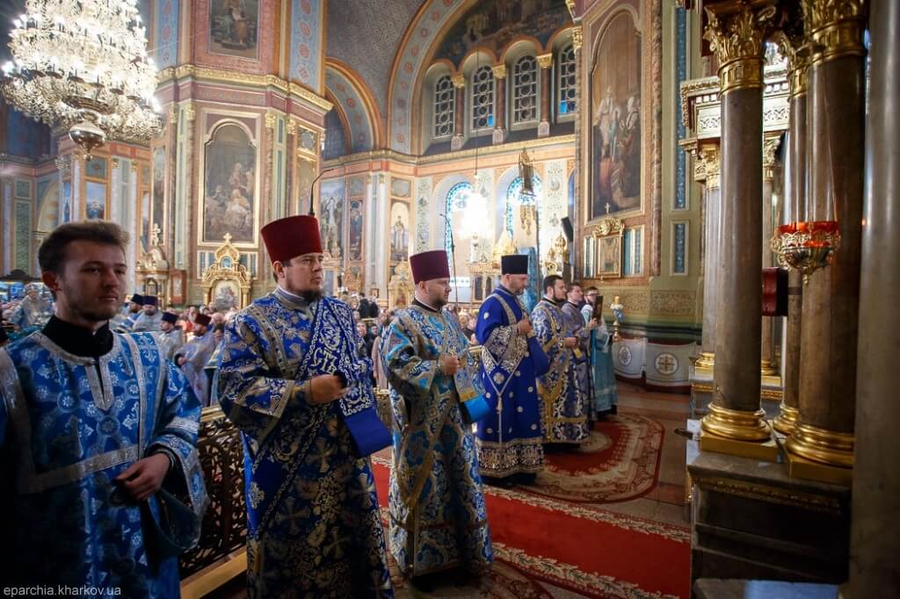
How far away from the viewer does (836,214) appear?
82.8 inches

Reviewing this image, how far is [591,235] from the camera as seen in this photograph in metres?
12.2

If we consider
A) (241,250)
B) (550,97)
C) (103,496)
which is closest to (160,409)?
(103,496)

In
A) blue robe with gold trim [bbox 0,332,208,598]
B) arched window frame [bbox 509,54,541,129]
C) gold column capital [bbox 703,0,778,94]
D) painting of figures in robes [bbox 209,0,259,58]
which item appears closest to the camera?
blue robe with gold trim [bbox 0,332,208,598]

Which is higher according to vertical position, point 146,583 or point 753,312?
point 753,312

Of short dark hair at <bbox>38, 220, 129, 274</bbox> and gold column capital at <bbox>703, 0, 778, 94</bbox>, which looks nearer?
short dark hair at <bbox>38, 220, 129, 274</bbox>

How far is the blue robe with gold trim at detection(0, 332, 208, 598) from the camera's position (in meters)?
1.36

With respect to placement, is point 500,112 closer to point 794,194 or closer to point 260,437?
point 794,194

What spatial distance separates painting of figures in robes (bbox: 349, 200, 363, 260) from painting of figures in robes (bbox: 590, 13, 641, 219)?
41.1 ft

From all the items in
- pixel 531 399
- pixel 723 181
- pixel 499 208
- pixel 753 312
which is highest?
pixel 499 208

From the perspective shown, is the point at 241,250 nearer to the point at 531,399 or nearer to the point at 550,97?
the point at 531,399

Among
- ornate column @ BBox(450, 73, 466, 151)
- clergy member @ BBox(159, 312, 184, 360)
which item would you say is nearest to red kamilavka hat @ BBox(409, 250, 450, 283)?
clergy member @ BBox(159, 312, 184, 360)

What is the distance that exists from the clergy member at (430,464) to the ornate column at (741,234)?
54.8 inches

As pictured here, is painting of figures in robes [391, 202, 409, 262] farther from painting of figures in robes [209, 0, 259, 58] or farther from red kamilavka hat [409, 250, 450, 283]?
red kamilavka hat [409, 250, 450, 283]

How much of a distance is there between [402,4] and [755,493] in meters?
22.5
